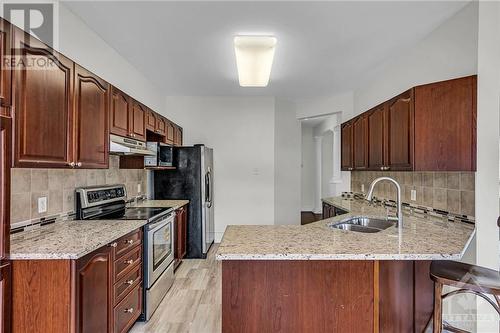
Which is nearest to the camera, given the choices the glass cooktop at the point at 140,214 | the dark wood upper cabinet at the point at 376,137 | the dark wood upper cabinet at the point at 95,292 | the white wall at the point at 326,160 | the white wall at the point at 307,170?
the dark wood upper cabinet at the point at 95,292

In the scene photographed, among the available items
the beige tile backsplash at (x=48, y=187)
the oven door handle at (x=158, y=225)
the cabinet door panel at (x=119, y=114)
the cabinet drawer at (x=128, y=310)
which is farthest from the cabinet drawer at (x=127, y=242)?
the cabinet door panel at (x=119, y=114)

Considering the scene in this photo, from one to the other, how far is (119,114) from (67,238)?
4.14ft

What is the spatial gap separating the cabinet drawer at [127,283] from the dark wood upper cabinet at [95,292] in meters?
0.11

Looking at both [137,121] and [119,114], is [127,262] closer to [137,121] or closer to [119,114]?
[119,114]

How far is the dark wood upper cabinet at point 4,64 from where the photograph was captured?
149 centimetres

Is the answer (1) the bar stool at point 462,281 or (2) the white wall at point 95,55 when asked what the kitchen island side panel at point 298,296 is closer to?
(1) the bar stool at point 462,281

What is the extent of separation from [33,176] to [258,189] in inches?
142

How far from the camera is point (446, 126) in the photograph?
2.22 m

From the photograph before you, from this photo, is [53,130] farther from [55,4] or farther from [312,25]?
[312,25]

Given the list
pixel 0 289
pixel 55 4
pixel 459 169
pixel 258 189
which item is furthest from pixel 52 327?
pixel 258 189

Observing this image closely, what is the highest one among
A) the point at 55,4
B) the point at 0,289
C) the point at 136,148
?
the point at 55,4

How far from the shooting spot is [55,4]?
2270 millimetres

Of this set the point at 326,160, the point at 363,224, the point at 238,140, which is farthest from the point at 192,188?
the point at 326,160

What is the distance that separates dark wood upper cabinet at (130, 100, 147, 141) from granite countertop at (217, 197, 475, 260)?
1613 millimetres
